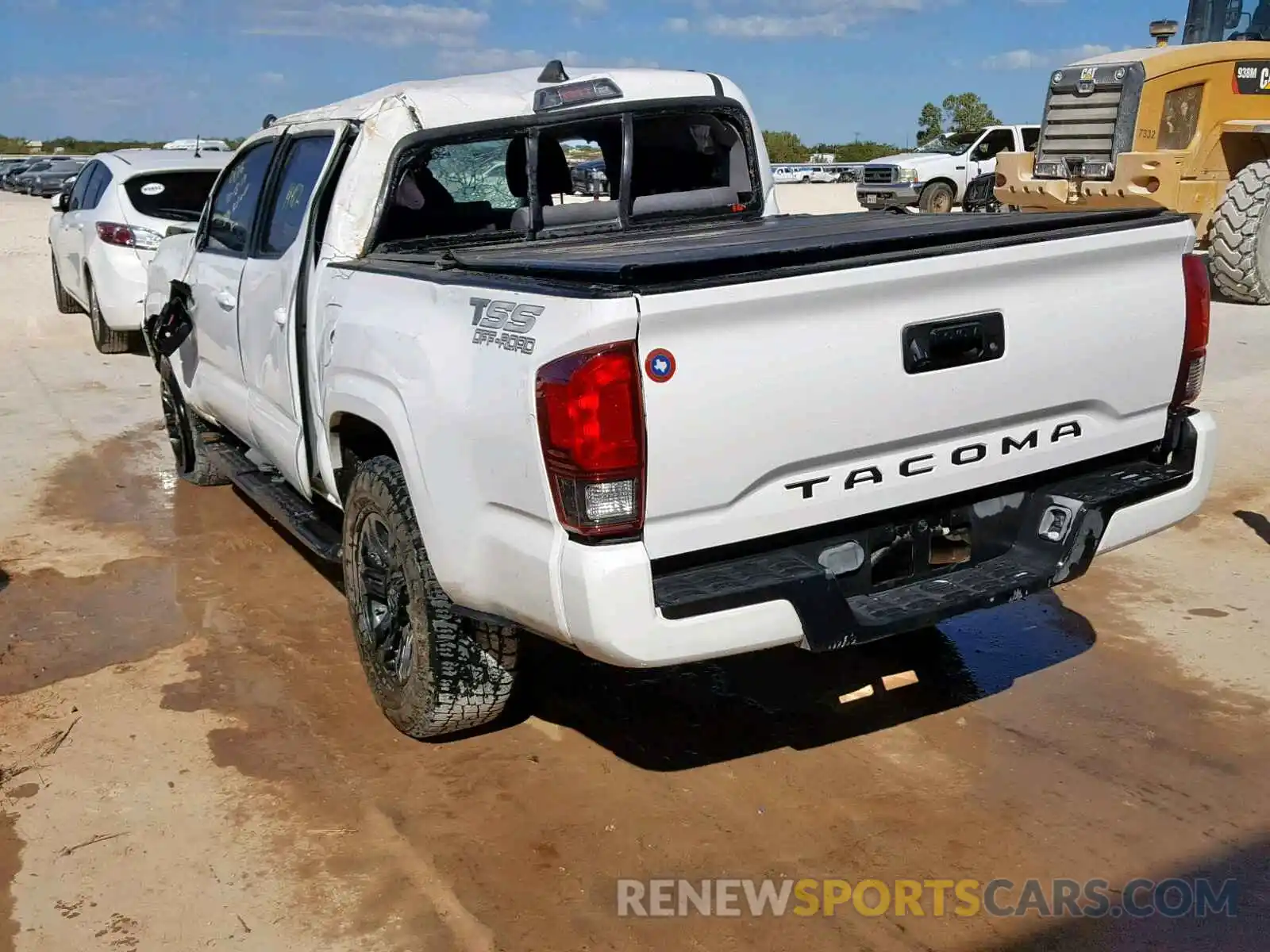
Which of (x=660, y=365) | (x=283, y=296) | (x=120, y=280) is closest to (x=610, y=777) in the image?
(x=660, y=365)

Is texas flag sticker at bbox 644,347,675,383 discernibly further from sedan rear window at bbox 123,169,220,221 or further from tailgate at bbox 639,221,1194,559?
sedan rear window at bbox 123,169,220,221

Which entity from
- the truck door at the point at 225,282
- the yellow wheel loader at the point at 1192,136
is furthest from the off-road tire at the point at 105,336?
the yellow wheel loader at the point at 1192,136

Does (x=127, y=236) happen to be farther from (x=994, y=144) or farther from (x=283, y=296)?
(x=994, y=144)

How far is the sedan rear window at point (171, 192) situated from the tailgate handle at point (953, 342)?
927 cm

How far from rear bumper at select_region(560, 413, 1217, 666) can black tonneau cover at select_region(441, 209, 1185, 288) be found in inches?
26.1

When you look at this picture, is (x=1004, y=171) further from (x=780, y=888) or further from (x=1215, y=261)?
(x=780, y=888)

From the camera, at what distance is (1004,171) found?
1423 cm

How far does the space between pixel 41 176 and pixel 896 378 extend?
53.2 meters

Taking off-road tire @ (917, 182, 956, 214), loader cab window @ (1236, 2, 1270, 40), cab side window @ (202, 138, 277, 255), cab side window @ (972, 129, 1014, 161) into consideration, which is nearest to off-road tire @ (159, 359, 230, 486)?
cab side window @ (202, 138, 277, 255)

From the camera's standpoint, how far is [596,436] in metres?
2.92

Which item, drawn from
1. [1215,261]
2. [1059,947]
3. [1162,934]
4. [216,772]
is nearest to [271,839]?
[216,772]

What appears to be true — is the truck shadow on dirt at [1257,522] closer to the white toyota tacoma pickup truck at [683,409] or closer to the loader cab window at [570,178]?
the white toyota tacoma pickup truck at [683,409]

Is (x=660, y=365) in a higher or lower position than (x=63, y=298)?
higher

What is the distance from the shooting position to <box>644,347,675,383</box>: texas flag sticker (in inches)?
115
